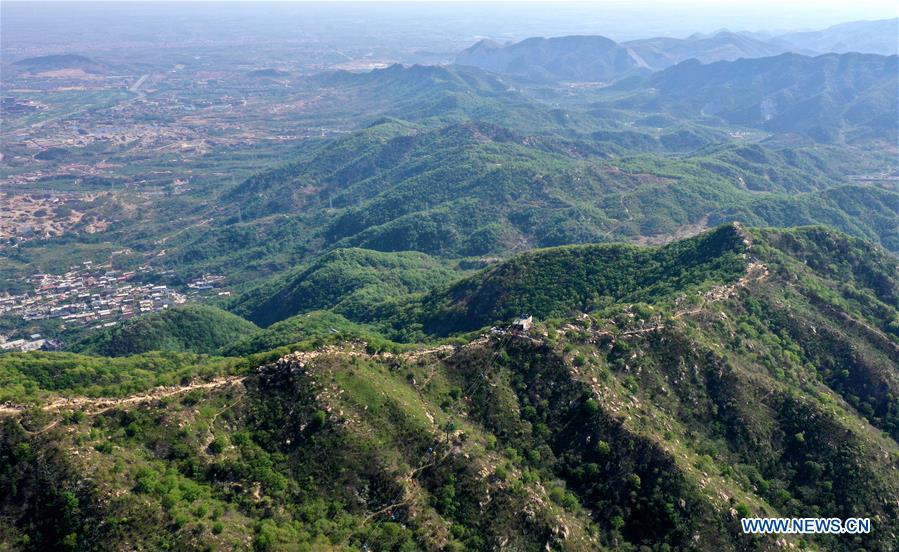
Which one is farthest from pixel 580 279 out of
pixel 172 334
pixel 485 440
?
pixel 172 334

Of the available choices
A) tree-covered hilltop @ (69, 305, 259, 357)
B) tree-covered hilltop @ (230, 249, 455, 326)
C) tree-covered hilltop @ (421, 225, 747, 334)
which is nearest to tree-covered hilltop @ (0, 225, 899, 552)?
tree-covered hilltop @ (421, 225, 747, 334)

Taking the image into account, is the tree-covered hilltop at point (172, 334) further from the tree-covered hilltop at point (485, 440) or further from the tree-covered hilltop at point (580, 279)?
the tree-covered hilltop at point (580, 279)

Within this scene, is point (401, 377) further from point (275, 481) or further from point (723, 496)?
point (723, 496)

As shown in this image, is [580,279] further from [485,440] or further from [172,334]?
[172,334]

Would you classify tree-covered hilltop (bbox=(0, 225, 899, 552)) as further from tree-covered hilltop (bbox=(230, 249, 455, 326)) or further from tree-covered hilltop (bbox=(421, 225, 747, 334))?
tree-covered hilltop (bbox=(230, 249, 455, 326))

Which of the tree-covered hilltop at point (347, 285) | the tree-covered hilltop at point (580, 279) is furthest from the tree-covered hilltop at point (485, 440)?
the tree-covered hilltop at point (347, 285)

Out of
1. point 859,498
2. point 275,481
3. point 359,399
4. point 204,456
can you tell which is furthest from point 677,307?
point 204,456
